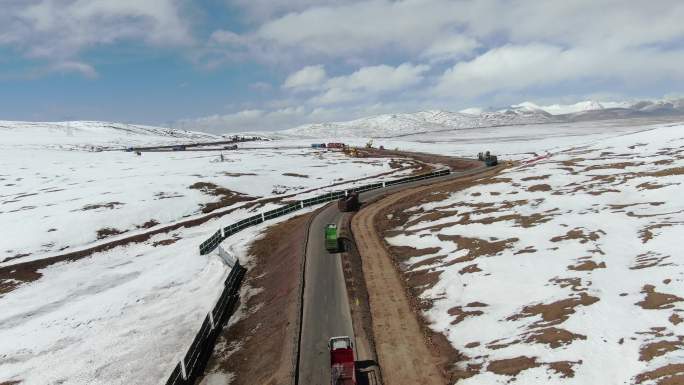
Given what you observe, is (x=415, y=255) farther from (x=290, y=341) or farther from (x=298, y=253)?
(x=290, y=341)

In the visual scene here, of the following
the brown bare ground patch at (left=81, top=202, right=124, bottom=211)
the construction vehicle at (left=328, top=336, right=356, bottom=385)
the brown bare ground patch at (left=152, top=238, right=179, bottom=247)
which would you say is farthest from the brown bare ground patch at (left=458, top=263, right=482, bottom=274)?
the brown bare ground patch at (left=81, top=202, right=124, bottom=211)

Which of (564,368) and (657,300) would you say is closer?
(564,368)

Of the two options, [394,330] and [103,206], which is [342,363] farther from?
[103,206]

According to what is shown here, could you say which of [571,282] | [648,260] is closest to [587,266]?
[571,282]

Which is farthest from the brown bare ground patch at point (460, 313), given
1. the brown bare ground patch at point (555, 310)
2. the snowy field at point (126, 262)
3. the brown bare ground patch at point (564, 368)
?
the brown bare ground patch at point (564, 368)

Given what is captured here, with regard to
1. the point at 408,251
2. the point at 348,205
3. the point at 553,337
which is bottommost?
the point at 553,337

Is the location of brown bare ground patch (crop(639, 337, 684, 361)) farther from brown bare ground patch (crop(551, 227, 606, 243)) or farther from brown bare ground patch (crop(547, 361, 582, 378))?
brown bare ground patch (crop(551, 227, 606, 243))

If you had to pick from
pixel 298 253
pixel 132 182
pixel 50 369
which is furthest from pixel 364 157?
pixel 50 369
